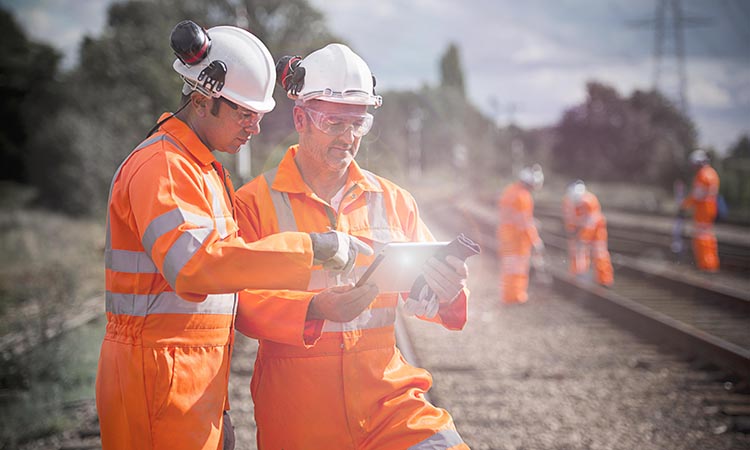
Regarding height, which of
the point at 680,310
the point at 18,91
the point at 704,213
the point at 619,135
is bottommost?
the point at 680,310

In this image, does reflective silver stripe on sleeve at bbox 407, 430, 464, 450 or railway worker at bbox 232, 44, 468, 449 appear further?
railway worker at bbox 232, 44, 468, 449

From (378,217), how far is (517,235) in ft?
27.9

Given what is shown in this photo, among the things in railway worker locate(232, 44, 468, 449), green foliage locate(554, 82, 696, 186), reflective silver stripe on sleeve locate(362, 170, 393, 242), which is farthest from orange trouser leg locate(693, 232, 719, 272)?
green foliage locate(554, 82, 696, 186)

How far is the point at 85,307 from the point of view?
384 inches

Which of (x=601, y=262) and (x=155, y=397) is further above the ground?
(x=155, y=397)

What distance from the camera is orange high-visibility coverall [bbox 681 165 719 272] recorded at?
13664 mm

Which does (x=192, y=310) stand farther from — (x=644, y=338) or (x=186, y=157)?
(x=644, y=338)

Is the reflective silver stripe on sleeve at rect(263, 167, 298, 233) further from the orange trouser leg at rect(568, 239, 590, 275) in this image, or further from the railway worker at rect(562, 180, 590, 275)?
the orange trouser leg at rect(568, 239, 590, 275)

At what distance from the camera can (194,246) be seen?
7.09 feet

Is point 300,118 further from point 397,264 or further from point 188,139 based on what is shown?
point 397,264

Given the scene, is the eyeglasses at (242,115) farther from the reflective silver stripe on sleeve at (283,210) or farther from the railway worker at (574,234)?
the railway worker at (574,234)

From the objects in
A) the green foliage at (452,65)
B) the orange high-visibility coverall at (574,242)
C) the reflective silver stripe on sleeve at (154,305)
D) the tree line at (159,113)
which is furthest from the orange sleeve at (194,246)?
the green foliage at (452,65)

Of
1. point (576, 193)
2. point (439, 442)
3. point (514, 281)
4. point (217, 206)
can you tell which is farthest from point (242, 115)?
point (576, 193)

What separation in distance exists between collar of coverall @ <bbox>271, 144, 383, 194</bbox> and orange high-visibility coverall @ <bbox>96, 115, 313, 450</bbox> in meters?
0.39
